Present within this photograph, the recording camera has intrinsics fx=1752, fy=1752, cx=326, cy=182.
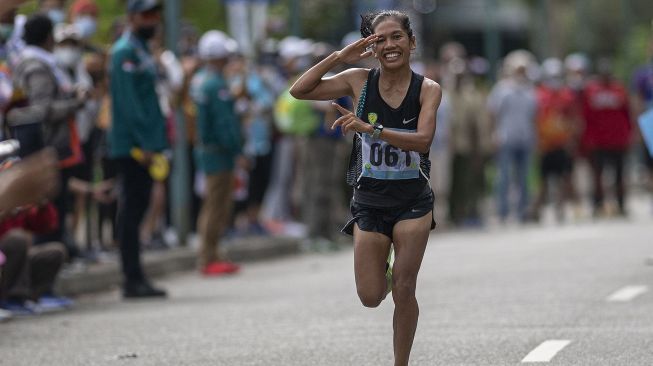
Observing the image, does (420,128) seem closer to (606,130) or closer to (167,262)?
(167,262)

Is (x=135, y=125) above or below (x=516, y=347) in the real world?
above

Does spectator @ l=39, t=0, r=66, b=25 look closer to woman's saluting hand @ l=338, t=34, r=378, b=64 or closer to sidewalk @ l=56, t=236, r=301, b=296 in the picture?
sidewalk @ l=56, t=236, r=301, b=296

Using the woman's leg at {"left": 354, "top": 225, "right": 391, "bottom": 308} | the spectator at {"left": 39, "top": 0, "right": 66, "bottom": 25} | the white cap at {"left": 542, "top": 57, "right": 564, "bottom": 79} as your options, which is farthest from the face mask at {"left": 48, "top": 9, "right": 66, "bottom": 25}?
the white cap at {"left": 542, "top": 57, "right": 564, "bottom": 79}

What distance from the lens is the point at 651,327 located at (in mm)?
10336

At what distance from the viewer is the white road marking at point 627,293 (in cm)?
1209

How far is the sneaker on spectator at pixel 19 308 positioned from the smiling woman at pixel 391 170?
189 inches

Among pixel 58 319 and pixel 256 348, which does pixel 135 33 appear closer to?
pixel 58 319

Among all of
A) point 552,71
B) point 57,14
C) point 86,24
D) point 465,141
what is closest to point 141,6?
point 57,14

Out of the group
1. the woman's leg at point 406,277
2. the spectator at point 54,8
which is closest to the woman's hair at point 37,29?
the spectator at point 54,8

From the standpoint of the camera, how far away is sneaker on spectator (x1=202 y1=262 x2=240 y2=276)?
16.2 meters

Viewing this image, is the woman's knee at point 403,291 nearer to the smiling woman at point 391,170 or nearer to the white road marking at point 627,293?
the smiling woman at point 391,170

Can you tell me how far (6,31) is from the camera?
13.7 metres

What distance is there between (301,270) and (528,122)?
7876 mm

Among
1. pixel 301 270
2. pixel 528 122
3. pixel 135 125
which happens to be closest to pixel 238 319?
pixel 135 125
